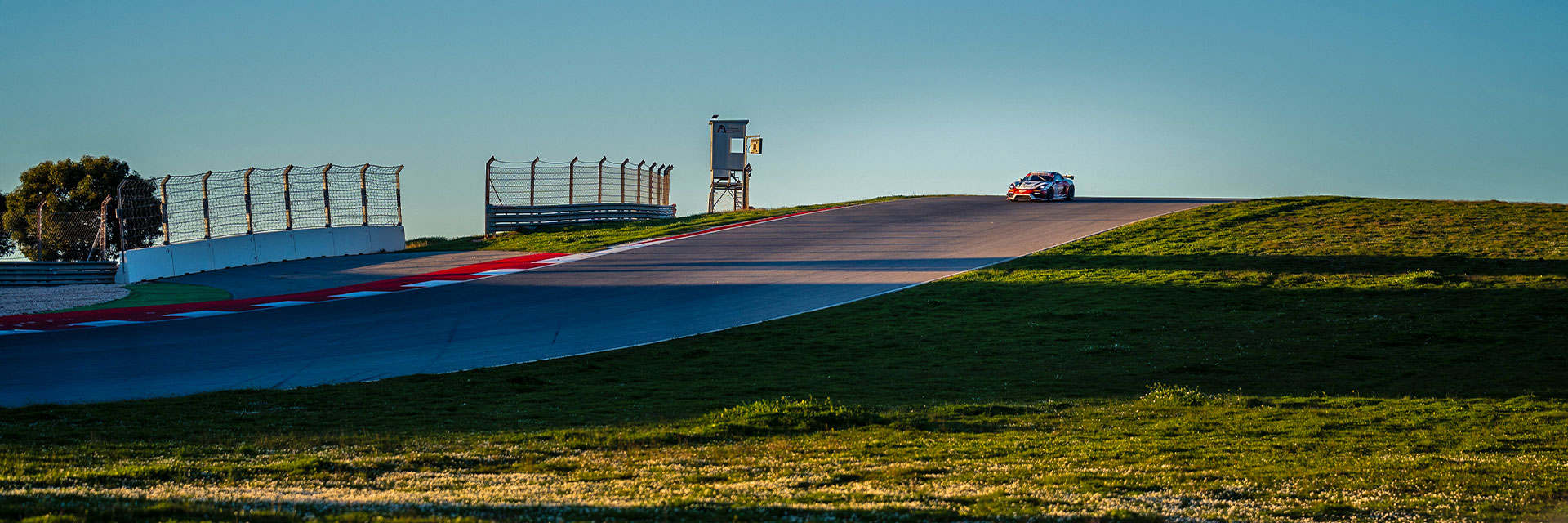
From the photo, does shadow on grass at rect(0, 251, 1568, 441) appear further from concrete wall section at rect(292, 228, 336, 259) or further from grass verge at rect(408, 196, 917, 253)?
concrete wall section at rect(292, 228, 336, 259)

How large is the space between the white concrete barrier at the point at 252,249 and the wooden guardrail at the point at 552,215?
320cm

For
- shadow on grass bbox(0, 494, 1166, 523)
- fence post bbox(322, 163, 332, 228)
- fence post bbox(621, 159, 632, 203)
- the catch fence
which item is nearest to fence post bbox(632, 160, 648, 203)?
fence post bbox(621, 159, 632, 203)

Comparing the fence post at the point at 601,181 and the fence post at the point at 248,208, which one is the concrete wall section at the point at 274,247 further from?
the fence post at the point at 601,181

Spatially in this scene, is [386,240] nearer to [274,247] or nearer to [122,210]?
[274,247]

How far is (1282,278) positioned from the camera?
2320 cm

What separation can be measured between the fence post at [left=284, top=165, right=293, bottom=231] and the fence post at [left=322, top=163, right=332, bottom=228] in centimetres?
112

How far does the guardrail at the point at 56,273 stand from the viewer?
28.8 meters

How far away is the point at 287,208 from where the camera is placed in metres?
31.8

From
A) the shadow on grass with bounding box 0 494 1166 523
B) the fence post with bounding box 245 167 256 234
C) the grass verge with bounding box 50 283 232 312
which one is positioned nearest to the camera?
the shadow on grass with bounding box 0 494 1166 523

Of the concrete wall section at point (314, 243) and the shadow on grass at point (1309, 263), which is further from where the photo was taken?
the concrete wall section at point (314, 243)

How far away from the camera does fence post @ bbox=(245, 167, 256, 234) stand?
101ft

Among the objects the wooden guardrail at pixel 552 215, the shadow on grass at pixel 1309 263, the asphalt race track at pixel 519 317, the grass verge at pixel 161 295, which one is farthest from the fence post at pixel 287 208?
the shadow on grass at pixel 1309 263

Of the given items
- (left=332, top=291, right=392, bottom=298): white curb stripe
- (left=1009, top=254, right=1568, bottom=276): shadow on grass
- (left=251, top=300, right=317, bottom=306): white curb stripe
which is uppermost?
(left=1009, top=254, right=1568, bottom=276): shadow on grass

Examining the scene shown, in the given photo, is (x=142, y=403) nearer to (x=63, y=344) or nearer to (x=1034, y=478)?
(x=63, y=344)
